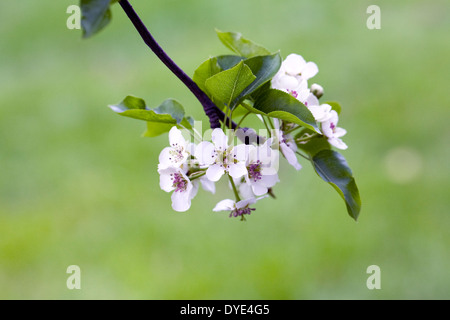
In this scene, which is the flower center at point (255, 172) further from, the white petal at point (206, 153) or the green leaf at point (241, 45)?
the green leaf at point (241, 45)

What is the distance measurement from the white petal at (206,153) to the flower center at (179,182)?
2.0 inches

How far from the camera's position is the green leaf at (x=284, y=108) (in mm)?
496

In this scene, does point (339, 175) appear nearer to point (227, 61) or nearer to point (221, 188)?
point (227, 61)

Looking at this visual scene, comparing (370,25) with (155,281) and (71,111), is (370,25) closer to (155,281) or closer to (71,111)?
(71,111)

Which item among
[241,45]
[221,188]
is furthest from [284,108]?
[221,188]

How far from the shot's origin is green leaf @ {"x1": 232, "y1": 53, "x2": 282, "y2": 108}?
533 millimetres

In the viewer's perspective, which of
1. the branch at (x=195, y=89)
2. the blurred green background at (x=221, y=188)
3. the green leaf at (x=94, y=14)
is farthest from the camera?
the blurred green background at (x=221, y=188)

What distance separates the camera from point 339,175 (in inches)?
23.3

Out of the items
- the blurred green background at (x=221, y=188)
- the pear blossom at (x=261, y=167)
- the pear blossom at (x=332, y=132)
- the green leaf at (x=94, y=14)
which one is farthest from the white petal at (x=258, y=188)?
the blurred green background at (x=221, y=188)

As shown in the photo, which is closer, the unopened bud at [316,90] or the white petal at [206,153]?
the white petal at [206,153]

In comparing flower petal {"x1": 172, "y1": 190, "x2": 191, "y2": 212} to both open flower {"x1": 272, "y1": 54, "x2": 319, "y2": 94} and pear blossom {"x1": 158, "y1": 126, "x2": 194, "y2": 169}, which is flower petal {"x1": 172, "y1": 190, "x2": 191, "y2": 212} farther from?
open flower {"x1": 272, "y1": 54, "x2": 319, "y2": 94}

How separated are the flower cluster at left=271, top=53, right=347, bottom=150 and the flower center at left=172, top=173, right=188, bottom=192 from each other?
0.13 meters

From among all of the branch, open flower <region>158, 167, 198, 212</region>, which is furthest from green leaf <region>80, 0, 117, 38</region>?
open flower <region>158, 167, 198, 212</region>

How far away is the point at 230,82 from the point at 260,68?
6 cm
